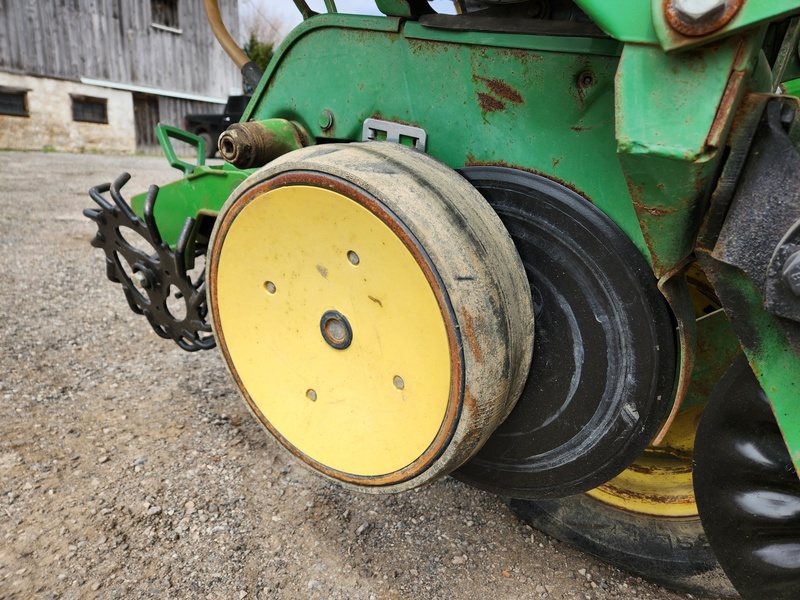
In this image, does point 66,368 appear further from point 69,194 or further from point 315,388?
point 69,194

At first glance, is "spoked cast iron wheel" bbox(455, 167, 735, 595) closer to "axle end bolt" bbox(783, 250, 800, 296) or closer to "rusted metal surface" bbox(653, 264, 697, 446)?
"rusted metal surface" bbox(653, 264, 697, 446)

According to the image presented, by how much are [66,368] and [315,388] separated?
1.73m

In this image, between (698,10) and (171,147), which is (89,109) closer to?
(171,147)

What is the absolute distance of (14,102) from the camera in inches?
441

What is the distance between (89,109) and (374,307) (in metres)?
13.3

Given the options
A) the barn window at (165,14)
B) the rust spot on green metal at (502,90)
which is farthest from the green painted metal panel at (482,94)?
the barn window at (165,14)

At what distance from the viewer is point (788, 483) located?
0.88 meters

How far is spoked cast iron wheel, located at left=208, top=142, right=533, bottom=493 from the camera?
98 centimetres

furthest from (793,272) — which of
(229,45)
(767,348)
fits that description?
(229,45)

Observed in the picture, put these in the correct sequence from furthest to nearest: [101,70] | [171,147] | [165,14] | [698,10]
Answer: [165,14] → [101,70] → [171,147] → [698,10]

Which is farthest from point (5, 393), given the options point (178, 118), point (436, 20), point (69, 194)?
point (178, 118)

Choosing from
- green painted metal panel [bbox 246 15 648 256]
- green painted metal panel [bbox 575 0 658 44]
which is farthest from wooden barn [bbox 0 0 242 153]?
green painted metal panel [bbox 575 0 658 44]

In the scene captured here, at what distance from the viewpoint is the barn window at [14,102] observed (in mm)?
11016

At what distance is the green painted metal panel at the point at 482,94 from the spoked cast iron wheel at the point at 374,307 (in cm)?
13
